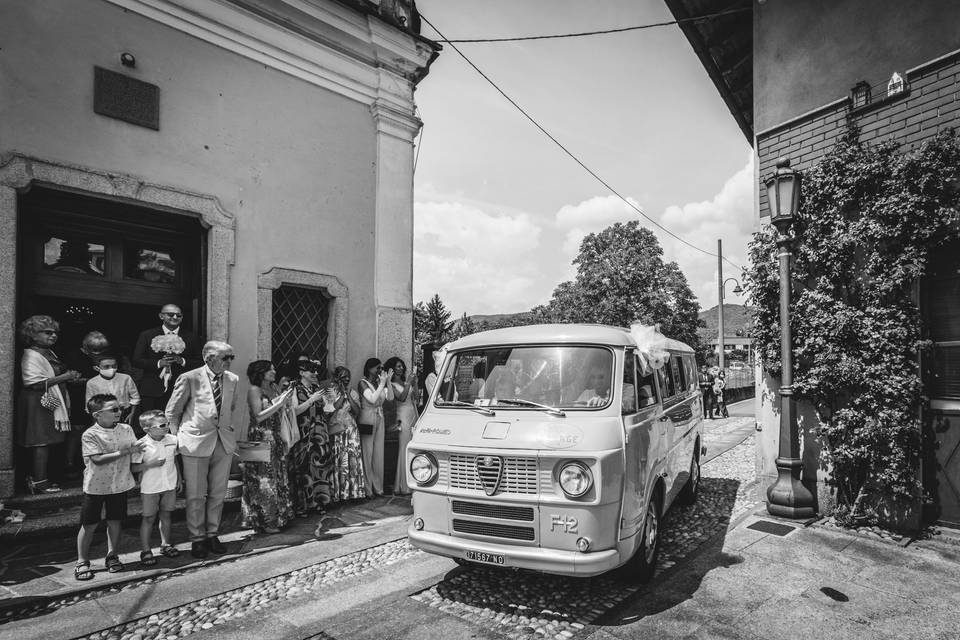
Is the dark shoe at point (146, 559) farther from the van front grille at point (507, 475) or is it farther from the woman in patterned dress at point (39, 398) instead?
the van front grille at point (507, 475)

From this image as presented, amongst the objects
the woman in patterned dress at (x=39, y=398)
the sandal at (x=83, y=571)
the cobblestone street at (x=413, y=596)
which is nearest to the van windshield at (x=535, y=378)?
the cobblestone street at (x=413, y=596)

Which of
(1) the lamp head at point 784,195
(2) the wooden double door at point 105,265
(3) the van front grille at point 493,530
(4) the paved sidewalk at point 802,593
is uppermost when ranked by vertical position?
(1) the lamp head at point 784,195

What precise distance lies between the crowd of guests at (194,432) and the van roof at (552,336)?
2281 millimetres

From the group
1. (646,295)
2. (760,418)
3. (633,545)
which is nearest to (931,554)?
(760,418)

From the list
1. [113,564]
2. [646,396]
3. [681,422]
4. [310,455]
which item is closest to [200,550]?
[113,564]

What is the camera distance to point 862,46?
6.57 metres

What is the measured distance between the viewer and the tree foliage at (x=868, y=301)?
5.68 meters

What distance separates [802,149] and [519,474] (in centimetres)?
603

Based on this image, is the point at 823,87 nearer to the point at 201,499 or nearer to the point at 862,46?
the point at 862,46

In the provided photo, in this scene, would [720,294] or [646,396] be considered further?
[720,294]

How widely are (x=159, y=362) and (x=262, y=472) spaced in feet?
6.42

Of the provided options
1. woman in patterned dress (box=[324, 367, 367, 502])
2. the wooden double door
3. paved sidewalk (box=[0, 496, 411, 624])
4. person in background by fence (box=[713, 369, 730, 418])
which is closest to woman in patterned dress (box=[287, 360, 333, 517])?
woman in patterned dress (box=[324, 367, 367, 502])

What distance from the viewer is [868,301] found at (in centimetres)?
603

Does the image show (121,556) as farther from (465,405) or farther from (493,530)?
(493,530)
